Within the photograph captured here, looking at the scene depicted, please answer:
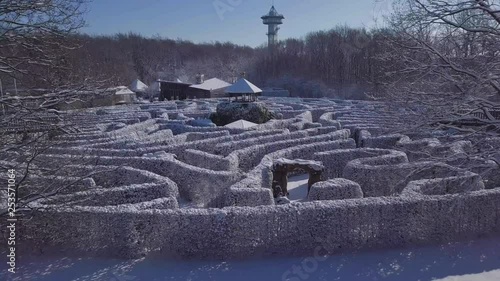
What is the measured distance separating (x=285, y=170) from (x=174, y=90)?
43468 mm

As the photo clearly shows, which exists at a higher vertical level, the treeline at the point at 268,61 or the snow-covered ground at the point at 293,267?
the treeline at the point at 268,61

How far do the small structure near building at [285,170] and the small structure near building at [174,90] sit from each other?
41064mm

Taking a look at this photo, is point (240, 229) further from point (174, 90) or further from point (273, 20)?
point (273, 20)

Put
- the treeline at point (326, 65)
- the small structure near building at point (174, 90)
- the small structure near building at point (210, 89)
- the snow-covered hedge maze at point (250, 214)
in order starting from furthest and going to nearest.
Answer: the treeline at point (326, 65)
the small structure near building at point (174, 90)
the small structure near building at point (210, 89)
the snow-covered hedge maze at point (250, 214)

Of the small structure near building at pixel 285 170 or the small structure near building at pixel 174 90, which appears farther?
the small structure near building at pixel 174 90

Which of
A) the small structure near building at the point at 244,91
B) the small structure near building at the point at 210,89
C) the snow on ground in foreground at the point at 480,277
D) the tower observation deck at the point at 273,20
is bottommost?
the snow on ground in foreground at the point at 480,277

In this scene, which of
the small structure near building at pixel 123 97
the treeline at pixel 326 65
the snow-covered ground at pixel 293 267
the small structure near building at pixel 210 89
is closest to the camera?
the snow-covered ground at pixel 293 267

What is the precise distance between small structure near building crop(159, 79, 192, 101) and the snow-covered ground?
45.5 meters

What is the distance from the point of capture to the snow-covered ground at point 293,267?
8.41 m

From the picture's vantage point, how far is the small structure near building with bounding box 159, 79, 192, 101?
177 feet

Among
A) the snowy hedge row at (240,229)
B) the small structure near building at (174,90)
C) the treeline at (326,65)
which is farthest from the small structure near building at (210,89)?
the snowy hedge row at (240,229)

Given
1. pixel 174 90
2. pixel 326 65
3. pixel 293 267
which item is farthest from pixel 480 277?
pixel 326 65

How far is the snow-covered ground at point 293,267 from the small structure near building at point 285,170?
4782mm

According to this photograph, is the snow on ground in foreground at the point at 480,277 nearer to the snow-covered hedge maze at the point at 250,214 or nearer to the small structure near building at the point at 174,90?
the snow-covered hedge maze at the point at 250,214
